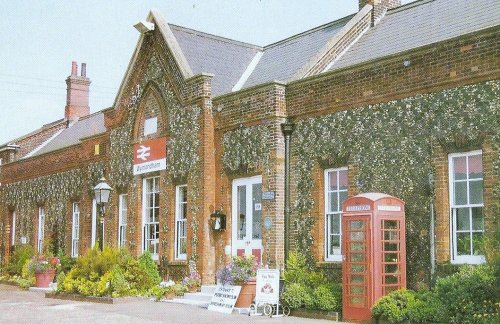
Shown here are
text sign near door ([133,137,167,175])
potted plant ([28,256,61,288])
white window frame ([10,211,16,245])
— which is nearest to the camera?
text sign near door ([133,137,167,175])

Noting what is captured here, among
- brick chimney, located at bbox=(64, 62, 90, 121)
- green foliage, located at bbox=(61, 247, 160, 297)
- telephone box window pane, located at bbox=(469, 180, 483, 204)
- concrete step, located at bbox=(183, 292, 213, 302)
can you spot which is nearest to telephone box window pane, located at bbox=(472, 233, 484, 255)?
telephone box window pane, located at bbox=(469, 180, 483, 204)

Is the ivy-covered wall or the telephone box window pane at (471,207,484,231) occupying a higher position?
the ivy-covered wall

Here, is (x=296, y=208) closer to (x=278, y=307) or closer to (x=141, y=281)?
(x=278, y=307)

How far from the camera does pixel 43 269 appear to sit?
2464 centimetres

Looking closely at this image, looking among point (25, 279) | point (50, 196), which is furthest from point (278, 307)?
point (50, 196)

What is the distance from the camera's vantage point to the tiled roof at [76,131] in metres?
33.3

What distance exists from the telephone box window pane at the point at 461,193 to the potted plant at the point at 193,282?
26.4 feet

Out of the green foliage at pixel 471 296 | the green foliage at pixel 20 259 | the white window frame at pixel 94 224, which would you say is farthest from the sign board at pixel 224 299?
the green foliage at pixel 20 259

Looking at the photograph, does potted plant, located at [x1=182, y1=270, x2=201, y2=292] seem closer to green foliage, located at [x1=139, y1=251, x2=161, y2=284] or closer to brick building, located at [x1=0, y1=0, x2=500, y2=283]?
brick building, located at [x1=0, y1=0, x2=500, y2=283]

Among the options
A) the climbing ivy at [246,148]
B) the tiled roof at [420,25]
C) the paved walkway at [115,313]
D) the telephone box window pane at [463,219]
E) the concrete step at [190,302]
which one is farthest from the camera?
the climbing ivy at [246,148]

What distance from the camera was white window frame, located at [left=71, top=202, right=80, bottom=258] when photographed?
90.2ft

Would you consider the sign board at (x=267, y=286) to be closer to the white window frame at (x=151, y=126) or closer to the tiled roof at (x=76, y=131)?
the white window frame at (x=151, y=126)

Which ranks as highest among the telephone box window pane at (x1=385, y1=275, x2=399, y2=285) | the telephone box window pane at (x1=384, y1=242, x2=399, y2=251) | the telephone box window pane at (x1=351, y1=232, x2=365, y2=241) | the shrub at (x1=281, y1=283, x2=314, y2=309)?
the telephone box window pane at (x1=351, y1=232, x2=365, y2=241)

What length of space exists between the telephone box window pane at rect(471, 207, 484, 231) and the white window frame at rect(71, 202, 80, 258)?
58.9 ft
